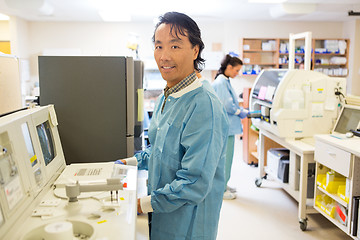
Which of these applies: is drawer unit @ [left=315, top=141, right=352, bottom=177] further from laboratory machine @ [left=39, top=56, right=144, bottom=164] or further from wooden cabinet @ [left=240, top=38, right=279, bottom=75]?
wooden cabinet @ [left=240, top=38, right=279, bottom=75]

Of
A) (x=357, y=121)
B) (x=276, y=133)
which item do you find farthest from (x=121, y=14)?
(x=357, y=121)

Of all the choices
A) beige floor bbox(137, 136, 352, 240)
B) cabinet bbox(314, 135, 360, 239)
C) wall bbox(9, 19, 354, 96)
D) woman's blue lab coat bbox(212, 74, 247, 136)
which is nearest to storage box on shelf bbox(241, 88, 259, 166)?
beige floor bbox(137, 136, 352, 240)

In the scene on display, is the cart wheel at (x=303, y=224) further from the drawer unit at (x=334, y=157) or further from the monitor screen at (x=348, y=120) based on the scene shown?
the monitor screen at (x=348, y=120)

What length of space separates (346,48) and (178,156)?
8518mm

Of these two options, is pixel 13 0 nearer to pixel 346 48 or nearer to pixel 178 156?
pixel 178 156

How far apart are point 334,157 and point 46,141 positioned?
2048 mm

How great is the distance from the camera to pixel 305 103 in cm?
322

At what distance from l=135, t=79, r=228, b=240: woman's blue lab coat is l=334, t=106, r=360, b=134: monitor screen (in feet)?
6.55

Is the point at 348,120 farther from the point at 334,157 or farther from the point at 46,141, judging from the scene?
the point at 46,141

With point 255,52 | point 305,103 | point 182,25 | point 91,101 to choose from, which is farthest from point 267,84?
point 255,52

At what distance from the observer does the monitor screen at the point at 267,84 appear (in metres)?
3.46

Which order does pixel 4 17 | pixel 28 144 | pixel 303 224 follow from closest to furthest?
pixel 28 144
pixel 303 224
pixel 4 17

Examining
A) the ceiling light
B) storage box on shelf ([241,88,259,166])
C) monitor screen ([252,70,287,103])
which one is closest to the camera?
monitor screen ([252,70,287,103])

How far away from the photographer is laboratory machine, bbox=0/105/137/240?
0.95 metres
